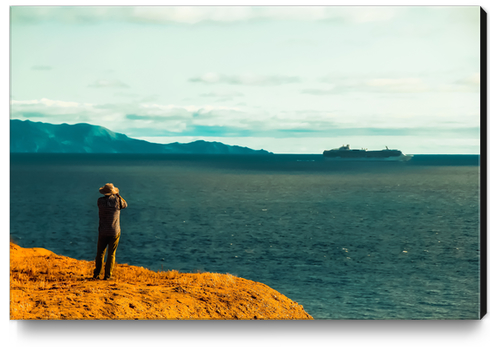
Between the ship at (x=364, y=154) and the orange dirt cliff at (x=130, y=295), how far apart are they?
151 meters

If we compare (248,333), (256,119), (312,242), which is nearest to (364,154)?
(312,242)

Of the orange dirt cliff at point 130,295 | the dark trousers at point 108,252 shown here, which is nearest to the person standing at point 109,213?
the dark trousers at point 108,252

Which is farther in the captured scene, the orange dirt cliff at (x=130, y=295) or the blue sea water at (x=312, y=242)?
the blue sea water at (x=312, y=242)

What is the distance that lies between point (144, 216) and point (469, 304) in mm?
23208

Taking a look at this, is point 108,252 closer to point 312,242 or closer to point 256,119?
point 256,119

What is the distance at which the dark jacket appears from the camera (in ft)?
28.8

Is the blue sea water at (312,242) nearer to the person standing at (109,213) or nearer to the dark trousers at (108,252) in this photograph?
the dark trousers at (108,252)

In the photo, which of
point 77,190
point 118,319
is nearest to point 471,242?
point 118,319

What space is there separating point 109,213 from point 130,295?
1.49 meters

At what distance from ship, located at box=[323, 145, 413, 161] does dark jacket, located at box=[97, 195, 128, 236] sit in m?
152

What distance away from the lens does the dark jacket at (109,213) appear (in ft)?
28.8

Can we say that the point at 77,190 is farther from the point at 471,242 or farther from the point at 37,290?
the point at 37,290

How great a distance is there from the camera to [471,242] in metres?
25.9

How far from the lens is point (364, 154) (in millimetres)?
158625
